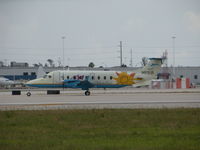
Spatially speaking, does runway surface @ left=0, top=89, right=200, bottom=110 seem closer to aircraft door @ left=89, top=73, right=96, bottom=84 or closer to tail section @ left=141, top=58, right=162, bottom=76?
aircraft door @ left=89, top=73, right=96, bottom=84

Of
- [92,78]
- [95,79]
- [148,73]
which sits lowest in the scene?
[95,79]

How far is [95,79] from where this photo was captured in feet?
156

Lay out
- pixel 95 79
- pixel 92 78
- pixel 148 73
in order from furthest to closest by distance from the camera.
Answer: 1. pixel 148 73
2. pixel 95 79
3. pixel 92 78

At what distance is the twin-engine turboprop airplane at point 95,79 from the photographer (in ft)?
151

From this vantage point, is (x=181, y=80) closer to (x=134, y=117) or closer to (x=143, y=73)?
(x=143, y=73)

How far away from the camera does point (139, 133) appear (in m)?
14.9

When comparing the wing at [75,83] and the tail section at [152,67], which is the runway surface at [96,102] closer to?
the wing at [75,83]

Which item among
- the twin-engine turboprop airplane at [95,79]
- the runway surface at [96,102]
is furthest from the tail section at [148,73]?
the runway surface at [96,102]

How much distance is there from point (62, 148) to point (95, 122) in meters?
6.40

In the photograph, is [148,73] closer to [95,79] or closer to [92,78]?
[95,79]

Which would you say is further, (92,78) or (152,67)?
(152,67)

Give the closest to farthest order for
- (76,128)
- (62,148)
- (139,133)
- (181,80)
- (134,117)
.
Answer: (62,148)
(139,133)
(76,128)
(134,117)
(181,80)

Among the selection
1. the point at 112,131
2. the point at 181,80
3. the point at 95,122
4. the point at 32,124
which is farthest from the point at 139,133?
the point at 181,80

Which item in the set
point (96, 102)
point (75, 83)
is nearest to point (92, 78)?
point (75, 83)
